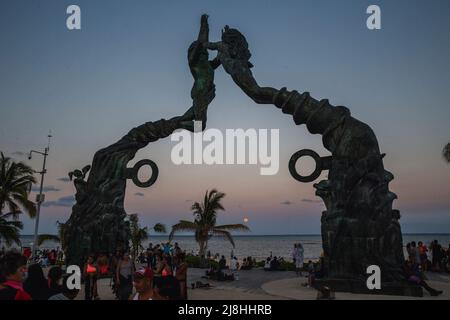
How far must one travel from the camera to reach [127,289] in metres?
9.49

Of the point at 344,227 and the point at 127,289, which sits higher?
the point at 344,227

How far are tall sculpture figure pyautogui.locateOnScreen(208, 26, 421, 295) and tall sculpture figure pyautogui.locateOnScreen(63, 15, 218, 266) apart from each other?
5.50 meters

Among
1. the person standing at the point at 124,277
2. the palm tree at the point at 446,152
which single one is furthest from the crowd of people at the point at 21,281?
the palm tree at the point at 446,152

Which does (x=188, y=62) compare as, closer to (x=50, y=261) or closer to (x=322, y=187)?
(x=322, y=187)

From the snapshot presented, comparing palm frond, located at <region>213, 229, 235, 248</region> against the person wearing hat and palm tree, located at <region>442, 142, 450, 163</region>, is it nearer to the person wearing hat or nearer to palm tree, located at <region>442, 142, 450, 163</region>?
palm tree, located at <region>442, 142, 450, 163</region>

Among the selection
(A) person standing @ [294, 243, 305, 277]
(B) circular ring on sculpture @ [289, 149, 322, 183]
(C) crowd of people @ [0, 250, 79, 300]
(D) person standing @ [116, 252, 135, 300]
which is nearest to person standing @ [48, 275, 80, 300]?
(C) crowd of people @ [0, 250, 79, 300]

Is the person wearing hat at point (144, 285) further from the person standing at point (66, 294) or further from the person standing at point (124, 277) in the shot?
the person standing at point (124, 277)

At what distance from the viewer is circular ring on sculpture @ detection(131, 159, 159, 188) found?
18109 millimetres

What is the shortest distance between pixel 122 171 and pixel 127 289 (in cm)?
937

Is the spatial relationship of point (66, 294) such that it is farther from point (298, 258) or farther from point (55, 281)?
point (298, 258)

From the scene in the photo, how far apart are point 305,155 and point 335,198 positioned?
2.07 metres

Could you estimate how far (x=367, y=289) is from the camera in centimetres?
1186
